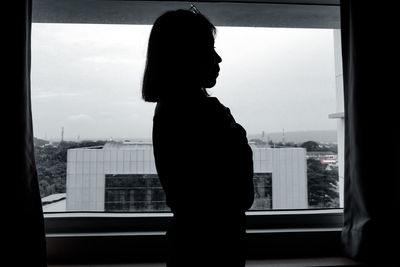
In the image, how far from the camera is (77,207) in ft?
5.02

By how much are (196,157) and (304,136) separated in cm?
103

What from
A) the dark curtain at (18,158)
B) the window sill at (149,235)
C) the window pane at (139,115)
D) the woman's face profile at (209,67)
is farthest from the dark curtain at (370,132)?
the dark curtain at (18,158)

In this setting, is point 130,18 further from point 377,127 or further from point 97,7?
point 377,127

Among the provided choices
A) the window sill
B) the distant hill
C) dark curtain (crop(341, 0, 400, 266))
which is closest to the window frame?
the window sill

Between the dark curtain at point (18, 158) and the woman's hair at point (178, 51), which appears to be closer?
the woman's hair at point (178, 51)

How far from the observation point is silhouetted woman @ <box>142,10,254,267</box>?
0.75 meters

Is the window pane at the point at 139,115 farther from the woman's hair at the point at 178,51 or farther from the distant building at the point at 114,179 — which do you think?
the woman's hair at the point at 178,51

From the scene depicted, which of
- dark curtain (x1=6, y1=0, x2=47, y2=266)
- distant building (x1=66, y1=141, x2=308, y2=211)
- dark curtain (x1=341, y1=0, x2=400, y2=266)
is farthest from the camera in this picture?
distant building (x1=66, y1=141, x2=308, y2=211)

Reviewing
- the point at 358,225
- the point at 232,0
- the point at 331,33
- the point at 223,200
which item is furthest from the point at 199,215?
the point at 331,33

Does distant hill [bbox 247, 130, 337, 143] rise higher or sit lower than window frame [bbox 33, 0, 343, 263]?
higher

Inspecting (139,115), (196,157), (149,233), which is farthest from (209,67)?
(149,233)

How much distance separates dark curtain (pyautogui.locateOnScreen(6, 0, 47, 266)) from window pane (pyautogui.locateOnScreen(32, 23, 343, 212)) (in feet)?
1.00

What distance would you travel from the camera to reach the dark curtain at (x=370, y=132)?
1333mm

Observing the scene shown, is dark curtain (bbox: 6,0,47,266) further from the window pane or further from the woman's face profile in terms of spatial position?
the woman's face profile
